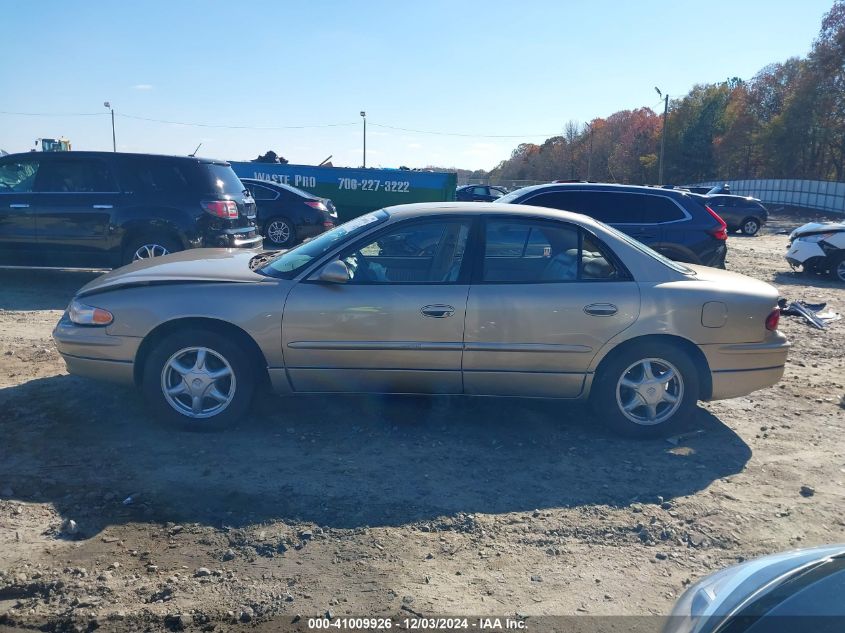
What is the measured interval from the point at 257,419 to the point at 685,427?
307cm

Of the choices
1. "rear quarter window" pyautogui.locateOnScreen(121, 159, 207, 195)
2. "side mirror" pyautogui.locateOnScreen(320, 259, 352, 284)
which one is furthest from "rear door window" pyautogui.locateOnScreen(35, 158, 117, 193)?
"side mirror" pyautogui.locateOnScreen(320, 259, 352, 284)

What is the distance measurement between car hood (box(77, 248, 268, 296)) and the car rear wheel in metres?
24.1

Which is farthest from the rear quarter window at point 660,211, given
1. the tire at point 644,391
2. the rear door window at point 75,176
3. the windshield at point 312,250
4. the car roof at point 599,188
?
the rear door window at point 75,176

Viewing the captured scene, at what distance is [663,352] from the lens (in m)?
5.09

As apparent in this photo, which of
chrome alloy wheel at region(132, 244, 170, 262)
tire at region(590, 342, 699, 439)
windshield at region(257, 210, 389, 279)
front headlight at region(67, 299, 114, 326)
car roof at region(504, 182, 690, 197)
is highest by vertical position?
car roof at region(504, 182, 690, 197)

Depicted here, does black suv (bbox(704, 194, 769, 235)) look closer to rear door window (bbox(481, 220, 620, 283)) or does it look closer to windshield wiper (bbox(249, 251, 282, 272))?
rear door window (bbox(481, 220, 620, 283))

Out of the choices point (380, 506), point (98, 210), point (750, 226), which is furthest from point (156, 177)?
point (750, 226)

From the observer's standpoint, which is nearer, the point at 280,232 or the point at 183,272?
the point at 183,272

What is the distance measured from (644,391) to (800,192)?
4514 centimetres

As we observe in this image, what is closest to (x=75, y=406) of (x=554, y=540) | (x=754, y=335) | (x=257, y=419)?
(x=257, y=419)

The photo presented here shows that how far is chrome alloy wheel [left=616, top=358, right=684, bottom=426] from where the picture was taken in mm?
5118

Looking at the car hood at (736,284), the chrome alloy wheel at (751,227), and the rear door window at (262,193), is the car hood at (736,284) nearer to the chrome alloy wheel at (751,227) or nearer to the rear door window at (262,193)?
the rear door window at (262,193)

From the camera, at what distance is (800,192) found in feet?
145

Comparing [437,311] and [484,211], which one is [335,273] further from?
[484,211]
